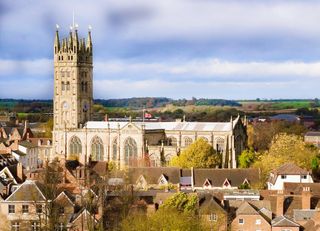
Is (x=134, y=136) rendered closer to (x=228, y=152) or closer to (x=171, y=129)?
(x=171, y=129)

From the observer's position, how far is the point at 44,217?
6319 cm

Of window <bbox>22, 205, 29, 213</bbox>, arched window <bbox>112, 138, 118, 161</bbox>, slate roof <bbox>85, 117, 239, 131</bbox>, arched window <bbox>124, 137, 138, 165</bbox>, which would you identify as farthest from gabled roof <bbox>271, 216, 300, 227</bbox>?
arched window <bbox>112, 138, 118, 161</bbox>

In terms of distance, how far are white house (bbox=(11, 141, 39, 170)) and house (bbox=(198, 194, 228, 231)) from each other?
48.2m

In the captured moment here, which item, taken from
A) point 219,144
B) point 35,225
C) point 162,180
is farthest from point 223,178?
point 35,225

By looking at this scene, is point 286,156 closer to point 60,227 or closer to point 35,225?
point 60,227

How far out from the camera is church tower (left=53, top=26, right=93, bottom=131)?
132625 millimetres

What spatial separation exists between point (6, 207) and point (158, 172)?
31.6 m

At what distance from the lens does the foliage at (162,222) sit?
5762cm

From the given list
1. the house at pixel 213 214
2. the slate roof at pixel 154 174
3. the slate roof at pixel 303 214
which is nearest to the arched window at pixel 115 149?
the slate roof at pixel 154 174

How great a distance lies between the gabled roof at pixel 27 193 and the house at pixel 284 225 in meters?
18.2

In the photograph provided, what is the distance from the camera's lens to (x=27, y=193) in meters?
64.6

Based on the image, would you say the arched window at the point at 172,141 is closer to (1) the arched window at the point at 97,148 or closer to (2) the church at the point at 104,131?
(2) the church at the point at 104,131

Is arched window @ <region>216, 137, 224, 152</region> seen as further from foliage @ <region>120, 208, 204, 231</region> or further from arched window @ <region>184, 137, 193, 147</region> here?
foliage @ <region>120, 208, 204, 231</region>

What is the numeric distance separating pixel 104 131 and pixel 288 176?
149 ft
